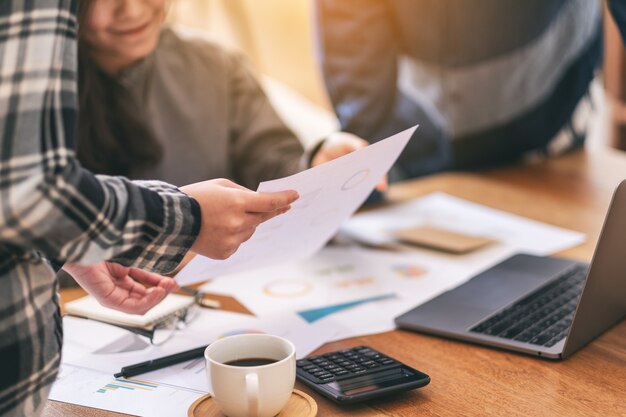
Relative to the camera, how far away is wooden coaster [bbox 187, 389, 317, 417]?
67 centimetres

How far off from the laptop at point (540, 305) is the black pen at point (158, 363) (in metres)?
0.24

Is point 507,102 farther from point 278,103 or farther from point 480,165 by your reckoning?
point 278,103

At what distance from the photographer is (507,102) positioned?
5.79 feet

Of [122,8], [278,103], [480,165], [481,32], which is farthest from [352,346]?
[278,103]

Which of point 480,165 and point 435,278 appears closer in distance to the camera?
point 435,278

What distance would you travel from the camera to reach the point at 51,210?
0.49 m

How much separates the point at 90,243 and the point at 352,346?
0.40 meters

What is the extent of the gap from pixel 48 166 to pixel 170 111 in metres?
0.99

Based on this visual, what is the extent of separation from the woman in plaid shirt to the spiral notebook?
28 centimetres

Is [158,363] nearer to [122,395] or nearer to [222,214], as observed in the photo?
[122,395]

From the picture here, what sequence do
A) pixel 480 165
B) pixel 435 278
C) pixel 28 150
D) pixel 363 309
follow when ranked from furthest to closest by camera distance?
pixel 480 165, pixel 435 278, pixel 363 309, pixel 28 150

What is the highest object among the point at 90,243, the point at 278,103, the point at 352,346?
the point at 90,243

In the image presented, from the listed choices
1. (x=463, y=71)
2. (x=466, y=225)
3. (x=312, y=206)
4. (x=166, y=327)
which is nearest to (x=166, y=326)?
(x=166, y=327)

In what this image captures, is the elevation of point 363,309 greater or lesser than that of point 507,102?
lesser
